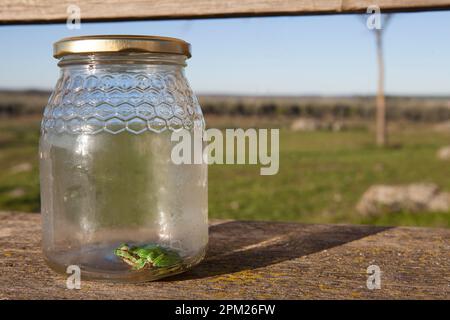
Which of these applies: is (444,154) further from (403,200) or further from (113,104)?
(113,104)

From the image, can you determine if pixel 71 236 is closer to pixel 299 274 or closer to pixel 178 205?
pixel 178 205

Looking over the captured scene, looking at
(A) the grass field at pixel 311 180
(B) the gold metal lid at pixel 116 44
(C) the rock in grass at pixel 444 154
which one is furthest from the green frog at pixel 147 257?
(C) the rock in grass at pixel 444 154

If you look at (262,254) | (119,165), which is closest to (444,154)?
(262,254)

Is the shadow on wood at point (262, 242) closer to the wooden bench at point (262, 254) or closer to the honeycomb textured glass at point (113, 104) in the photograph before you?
the wooden bench at point (262, 254)

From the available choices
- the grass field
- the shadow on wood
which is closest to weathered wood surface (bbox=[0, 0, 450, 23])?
the shadow on wood

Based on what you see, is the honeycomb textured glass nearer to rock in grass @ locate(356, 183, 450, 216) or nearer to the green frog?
the green frog
